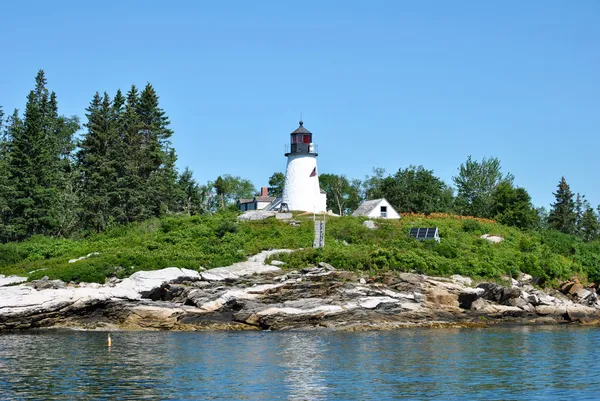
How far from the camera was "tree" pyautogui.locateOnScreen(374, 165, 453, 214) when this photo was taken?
71044 millimetres

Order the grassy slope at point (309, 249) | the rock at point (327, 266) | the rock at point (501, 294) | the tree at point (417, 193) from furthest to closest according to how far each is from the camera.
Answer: the tree at point (417, 193) → the grassy slope at point (309, 249) → the rock at point (501, 294) → the rock at point (327, 266)

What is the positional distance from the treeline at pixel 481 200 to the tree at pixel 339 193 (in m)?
0.12

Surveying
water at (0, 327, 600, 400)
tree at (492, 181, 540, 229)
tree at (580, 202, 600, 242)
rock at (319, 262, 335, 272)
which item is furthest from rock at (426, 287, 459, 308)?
tree at (580, 202, 600, 242)

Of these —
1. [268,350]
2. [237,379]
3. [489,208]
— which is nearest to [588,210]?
[489,208]

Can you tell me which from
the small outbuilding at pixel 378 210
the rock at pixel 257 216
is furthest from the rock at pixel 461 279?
the small outbuilding at pixel 378 210

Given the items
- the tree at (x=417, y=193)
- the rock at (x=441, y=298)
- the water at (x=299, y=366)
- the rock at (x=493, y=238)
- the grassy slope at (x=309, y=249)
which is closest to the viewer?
the water at (x=299, y=366)

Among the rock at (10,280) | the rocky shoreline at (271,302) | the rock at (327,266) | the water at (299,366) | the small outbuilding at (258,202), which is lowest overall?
the water at (299,366)

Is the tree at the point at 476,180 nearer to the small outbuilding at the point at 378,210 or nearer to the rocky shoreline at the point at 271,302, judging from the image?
the small outbuilding at the point at 378,210

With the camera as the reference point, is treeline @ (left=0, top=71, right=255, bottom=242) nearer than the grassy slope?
No

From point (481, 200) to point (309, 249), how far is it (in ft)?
119

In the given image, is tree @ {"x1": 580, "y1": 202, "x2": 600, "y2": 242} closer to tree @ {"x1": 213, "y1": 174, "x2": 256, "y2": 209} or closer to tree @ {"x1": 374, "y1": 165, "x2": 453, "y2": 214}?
tree @ {"x1": 374, "y1": 165, "x2": 453, "y2": 214}

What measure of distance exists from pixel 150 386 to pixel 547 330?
21627mm

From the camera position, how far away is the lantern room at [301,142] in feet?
194

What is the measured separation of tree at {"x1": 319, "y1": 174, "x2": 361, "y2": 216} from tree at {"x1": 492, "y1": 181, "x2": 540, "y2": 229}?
25925 millimetres
